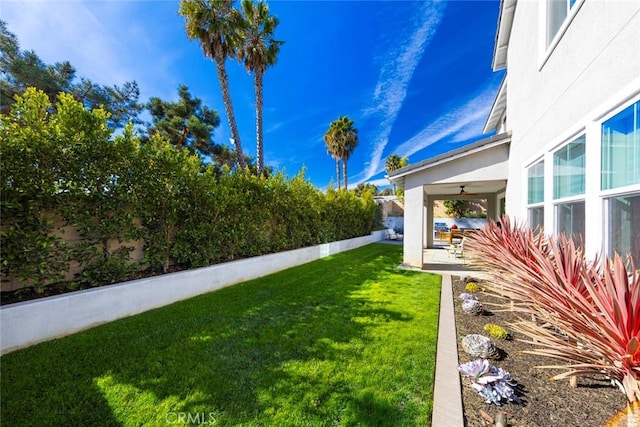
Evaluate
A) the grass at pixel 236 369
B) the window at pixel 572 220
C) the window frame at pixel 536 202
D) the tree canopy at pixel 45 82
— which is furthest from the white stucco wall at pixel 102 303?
the tree canopy at pixel 45 82

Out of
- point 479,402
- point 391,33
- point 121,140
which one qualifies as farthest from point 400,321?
point 391,33

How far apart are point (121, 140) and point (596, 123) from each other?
338 inches

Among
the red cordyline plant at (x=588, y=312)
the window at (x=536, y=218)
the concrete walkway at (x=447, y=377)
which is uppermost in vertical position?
the window at (x=536, y=218)

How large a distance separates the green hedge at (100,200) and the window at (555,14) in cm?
866

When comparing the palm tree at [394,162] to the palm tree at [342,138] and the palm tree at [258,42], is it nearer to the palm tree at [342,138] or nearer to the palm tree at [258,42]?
the palm tree at [342,138]

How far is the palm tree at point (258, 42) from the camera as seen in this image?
44.8ft

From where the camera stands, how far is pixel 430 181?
9695mm

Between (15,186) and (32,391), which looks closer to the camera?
(32,391)

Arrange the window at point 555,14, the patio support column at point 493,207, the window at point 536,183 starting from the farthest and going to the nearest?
the patio support column at point 493,207 < the window at point 536,183 < the window at point 555,14

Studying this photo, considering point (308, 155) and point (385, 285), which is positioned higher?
point (308, 155)

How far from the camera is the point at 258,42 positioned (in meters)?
14.2

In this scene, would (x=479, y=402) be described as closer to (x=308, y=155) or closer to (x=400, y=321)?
(x=400, y=321)

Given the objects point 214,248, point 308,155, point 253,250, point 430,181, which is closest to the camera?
point 214,248

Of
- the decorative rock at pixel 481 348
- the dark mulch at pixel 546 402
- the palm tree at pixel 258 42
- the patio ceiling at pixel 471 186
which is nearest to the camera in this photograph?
the dark mulch at pixel 546 402
